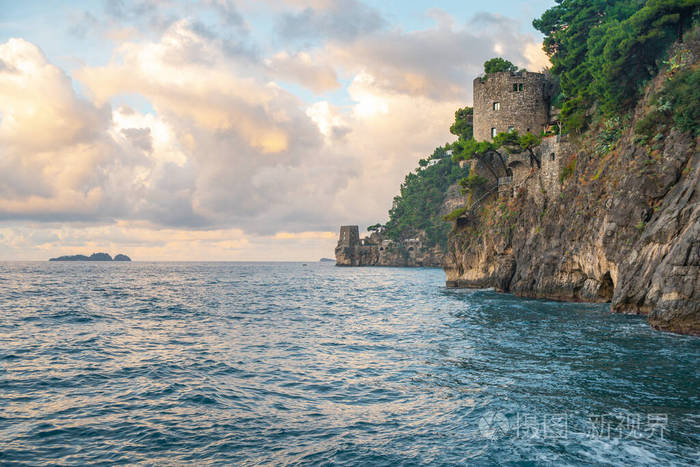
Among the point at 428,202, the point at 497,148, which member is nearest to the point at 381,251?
the point at 428,202

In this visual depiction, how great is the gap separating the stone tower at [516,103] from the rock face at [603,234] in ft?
33.7

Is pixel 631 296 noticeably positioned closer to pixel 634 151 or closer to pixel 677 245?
pixel 677 245

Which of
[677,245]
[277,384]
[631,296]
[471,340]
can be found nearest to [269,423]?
[277,384]

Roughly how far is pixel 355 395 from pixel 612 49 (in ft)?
104

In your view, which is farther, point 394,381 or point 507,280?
point 507,280

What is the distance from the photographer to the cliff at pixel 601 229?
2112cm

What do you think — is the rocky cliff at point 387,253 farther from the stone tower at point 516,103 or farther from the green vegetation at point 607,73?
the stone tower at point 516,103

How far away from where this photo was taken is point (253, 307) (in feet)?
123

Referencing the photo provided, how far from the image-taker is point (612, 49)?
31.9 m

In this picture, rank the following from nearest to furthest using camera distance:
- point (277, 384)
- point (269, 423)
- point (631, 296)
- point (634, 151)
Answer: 1. point (269, 423)
2. point (277, 384)
3. point (631, 296)
4. point (634, 151)

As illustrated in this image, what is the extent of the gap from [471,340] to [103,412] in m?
14.9

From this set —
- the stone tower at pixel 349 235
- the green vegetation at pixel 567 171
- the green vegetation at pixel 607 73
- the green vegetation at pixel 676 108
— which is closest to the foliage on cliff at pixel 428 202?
the stone tower at pixel 349 235

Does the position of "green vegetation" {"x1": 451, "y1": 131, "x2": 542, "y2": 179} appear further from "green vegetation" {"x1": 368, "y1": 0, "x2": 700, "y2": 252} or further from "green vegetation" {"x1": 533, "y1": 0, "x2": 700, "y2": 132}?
"green vegetation" {"x1": 533, "y1": 0, "x2": 700, "y2": 132}

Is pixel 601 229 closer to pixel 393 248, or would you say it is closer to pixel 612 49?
pixel 612 49
